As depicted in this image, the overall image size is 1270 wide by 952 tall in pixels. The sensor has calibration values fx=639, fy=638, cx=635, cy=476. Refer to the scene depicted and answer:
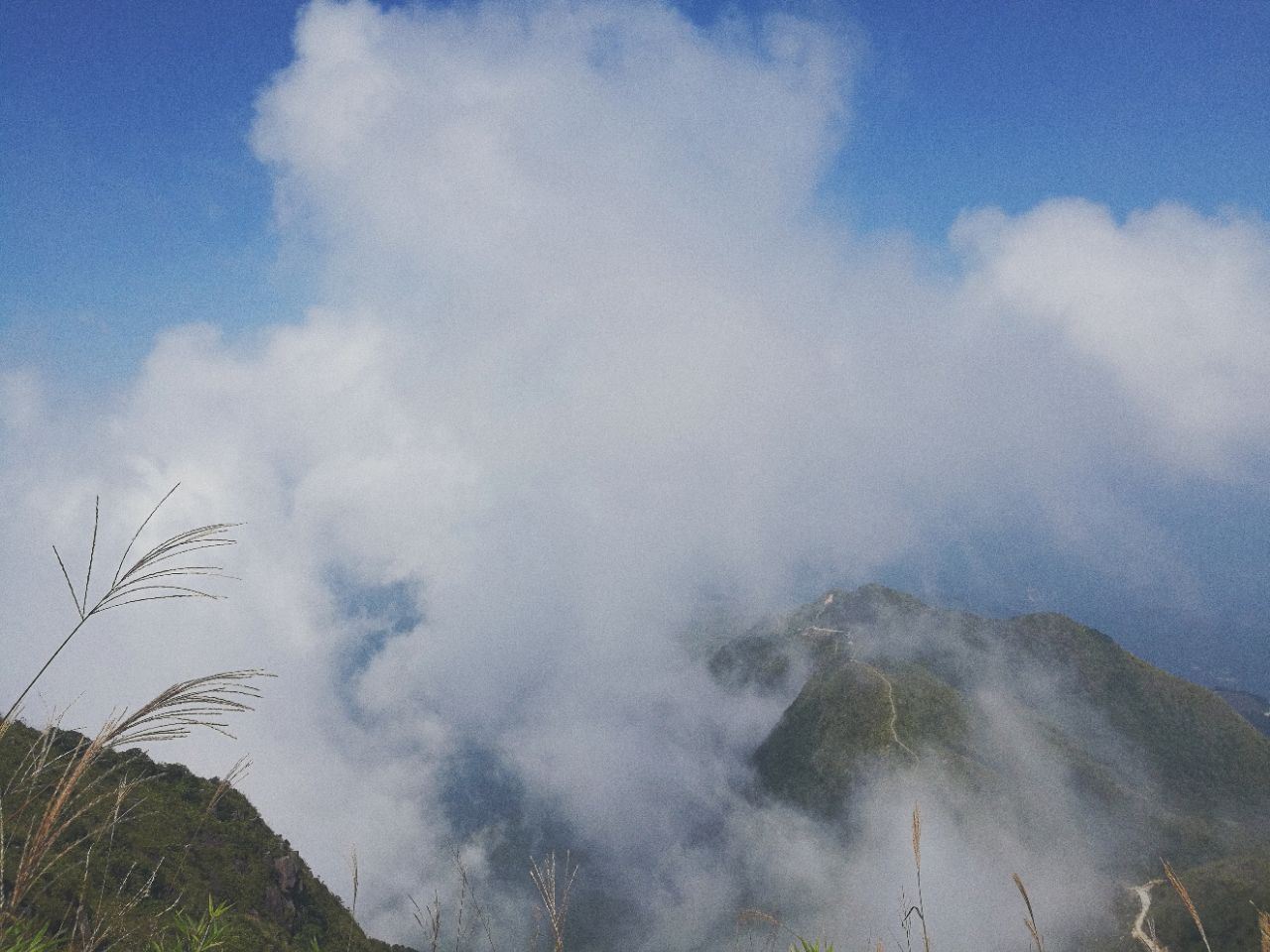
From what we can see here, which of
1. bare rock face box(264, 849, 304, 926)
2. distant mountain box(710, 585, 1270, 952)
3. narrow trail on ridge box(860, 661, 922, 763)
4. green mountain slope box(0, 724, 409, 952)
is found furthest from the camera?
narrow trail on ridge box(860, 661, 922, 763)

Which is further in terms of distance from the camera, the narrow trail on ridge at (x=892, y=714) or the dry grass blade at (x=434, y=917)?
the narrow trail on ridge at (x=892, y=714)

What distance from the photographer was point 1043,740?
137625 mm

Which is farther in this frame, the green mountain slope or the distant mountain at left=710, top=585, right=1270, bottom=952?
the distant mountain at left=710, top=585, right=1270, bottom=952

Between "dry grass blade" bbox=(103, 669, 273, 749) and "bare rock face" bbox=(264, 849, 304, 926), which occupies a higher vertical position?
"dry grass blade" bbox=(103, 669, 273, 749)

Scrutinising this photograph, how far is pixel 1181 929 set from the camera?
75688 mm

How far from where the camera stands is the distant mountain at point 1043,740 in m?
114

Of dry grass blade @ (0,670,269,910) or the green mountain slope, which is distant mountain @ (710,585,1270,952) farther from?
dry grass blade @ (0,670,269,910)

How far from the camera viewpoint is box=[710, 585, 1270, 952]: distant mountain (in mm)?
114312

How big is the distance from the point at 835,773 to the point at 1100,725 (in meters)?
62.4

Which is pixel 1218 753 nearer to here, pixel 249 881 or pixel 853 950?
pixel 853 950

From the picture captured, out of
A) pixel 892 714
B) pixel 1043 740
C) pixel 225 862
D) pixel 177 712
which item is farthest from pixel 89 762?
pixel 1043 740

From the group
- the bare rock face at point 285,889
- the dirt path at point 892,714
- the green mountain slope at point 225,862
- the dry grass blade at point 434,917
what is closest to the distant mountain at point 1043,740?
the dirt path at point 892,714

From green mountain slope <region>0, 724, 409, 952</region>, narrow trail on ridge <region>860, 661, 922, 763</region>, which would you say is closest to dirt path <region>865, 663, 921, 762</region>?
narrow trail on ridge <region>860, 661, 922, 763</region>

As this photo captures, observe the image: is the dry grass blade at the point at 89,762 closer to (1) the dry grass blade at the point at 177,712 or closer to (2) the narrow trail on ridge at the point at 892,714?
(1) the dry grass blade at the point at 177,712
